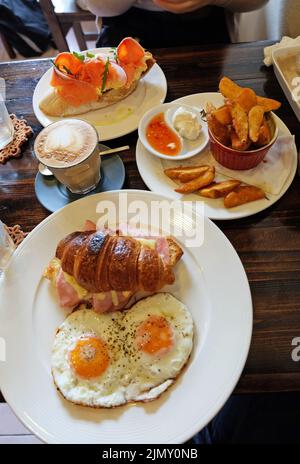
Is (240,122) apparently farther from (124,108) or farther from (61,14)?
(61,14)

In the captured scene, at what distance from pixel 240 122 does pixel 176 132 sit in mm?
286

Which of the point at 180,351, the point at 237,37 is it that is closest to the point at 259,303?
the point at 180,351

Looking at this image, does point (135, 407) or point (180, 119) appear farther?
point (180, 119)

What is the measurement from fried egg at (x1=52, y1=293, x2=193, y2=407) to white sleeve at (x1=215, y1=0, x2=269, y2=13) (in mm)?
1519

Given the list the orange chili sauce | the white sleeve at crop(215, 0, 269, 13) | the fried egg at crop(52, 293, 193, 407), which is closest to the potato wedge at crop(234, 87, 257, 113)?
the orange chili sauce

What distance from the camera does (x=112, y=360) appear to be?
1.07m

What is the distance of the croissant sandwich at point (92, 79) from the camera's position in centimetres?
154

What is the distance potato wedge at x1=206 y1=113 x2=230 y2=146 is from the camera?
4.21 feet

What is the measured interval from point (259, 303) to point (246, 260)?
0.49 ft

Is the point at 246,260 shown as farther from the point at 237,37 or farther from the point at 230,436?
the point at 237,37

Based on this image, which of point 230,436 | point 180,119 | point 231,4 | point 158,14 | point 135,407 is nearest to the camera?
point 135,407

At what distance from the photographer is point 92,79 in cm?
155

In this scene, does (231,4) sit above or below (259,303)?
above

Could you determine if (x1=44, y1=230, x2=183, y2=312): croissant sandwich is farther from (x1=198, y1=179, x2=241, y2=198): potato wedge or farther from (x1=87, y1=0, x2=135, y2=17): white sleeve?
(x1=87, y1=0, x2=135, y2=17): white sleeve
